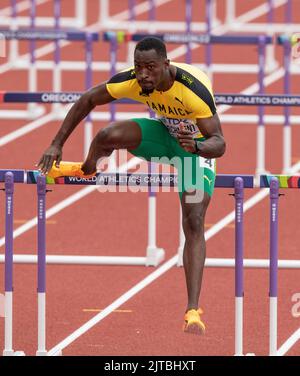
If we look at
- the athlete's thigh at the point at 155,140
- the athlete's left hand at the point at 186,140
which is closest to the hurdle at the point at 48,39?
the athlete's thigh at the point at 155,140

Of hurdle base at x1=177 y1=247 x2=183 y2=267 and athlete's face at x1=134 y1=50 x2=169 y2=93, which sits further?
hurdle base at x1=177 y1=247 x2=183 y2=267

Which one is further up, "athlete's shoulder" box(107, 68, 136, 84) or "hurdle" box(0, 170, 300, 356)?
"athlete's shoulder" box(107, 68, 136, 84)

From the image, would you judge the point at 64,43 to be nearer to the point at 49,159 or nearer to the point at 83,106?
the point at 83,106

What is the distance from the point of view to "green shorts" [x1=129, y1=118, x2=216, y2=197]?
32.1 feet

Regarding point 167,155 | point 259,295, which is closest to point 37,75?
point 259,295

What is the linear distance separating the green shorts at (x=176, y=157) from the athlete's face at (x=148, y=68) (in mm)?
620

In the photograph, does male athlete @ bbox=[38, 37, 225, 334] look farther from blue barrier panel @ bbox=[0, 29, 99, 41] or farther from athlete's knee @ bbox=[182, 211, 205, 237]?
blue barrier panel @ bbox=[0, 29, 99, 41]

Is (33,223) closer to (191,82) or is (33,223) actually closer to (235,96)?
(235,96)

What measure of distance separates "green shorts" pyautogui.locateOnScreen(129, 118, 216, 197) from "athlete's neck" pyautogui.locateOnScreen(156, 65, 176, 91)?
494mm

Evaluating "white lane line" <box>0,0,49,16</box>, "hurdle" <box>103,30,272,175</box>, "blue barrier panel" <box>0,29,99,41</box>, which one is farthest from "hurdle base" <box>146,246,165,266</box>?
"white lane line" <box>0,0,49,16</box>

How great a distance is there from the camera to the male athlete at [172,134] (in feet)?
31.0

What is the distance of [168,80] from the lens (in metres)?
9.65

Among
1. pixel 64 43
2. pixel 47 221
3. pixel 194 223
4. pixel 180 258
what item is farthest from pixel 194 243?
pixel 64 43

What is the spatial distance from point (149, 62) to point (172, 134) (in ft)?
2.68
